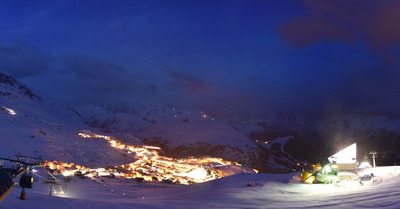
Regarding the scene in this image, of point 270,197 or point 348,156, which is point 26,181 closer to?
point 270,197

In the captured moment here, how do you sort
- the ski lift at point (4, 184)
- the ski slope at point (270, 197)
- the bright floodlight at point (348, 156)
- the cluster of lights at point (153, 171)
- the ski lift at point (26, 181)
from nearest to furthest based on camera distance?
the ski lift at point (4, 184), the ski lift at point (26, 181), the ski slope at point (270, 197), the bright floodlight at point (348, 156), the cluster of lights at point (153, 171)

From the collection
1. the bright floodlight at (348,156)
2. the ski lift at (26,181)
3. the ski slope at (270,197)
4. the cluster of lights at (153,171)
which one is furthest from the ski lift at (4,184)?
the cluster of lights at (153,171)

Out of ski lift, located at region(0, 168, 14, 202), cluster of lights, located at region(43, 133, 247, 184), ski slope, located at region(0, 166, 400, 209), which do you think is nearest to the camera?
ski lift, located at region(0, 168, 14, 202)

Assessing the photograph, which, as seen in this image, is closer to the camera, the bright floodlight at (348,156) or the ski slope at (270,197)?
the ski slope at (270,197)

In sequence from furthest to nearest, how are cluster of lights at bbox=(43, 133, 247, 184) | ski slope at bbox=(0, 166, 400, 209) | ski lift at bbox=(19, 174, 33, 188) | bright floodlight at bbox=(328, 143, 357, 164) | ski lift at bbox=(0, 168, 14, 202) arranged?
1. cluster of lights at bbox=(43, 133, 247, 184)
2. bright floodlight at bbox=(328, 143, 357, 164)
3. ski slope at bbox=(0, 166, 400, 209)
4. ski lift at bbox=(19, 174, 33, 188)
5. ski lift at bbox=(0, 168, 14, 202)

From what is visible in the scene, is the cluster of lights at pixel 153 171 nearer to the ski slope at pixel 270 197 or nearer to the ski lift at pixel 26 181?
the ski slope at pixel 270 197

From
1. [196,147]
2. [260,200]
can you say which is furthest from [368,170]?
[196,147]

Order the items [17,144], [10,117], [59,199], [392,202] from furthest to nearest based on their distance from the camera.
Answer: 1. [10,117]
2. [17,144]
3. [59,199]
4. [392,202]

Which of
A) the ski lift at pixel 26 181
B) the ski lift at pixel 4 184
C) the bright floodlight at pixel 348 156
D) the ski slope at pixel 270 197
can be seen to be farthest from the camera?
the bright floodlight at pixel 348 156

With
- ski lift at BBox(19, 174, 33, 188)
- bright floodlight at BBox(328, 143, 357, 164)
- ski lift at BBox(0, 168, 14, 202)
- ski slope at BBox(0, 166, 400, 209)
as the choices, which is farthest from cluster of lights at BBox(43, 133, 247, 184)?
ski lift at BBox(0, 168, 14, 202)

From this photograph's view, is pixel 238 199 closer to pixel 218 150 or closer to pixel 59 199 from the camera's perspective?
pixel 59 199

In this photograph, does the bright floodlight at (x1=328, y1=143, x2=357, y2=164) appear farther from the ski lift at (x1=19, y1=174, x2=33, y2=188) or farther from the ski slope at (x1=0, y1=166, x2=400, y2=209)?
the ski lift at (x1=19, y1=174, x2=33, y2=188)
